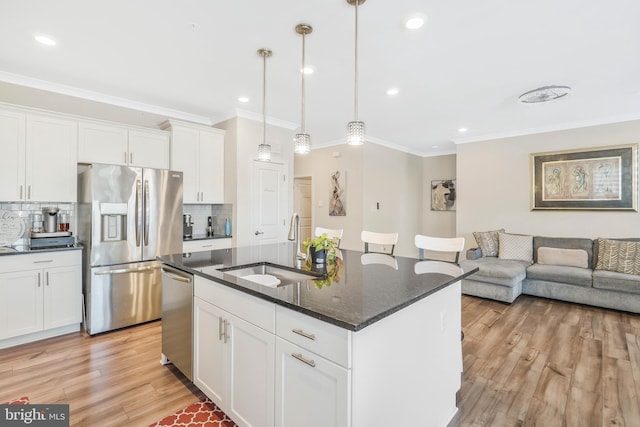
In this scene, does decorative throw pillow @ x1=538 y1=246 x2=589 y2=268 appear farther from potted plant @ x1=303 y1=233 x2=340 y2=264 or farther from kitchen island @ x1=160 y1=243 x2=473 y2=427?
potted plant @ x1=303 y1=233 x2=340 y2=264

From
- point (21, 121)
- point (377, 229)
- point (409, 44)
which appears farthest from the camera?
point (377, 229)

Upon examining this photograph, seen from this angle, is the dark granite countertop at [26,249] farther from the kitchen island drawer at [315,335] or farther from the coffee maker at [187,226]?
the kitchen island drawer at [315,335]

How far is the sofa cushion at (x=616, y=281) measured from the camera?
3.72 metres

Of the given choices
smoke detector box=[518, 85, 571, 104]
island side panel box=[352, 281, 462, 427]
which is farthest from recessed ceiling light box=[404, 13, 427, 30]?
smoke detector box=[518, 85, 571, 104]

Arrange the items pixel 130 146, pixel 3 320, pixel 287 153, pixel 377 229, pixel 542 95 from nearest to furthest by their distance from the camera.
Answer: pixel 3 320
pixel 542 95
pixel 130 146
pixel 287 153
pixel 377 229

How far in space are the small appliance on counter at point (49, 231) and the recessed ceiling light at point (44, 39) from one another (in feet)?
5.47

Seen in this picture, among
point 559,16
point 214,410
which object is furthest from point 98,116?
point 559,16

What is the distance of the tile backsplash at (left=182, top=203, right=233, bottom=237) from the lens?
445 cm

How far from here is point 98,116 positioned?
12.5ft

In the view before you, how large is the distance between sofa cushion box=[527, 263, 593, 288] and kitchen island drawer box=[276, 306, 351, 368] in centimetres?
438

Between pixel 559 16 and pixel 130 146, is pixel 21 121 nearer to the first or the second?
pixel 130 146

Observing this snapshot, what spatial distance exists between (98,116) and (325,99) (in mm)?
2774

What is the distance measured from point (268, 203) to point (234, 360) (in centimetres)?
307

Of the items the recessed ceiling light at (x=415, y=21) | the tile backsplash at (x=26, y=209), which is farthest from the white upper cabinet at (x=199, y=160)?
the recessed ceiling light at (x=415, y=21)
